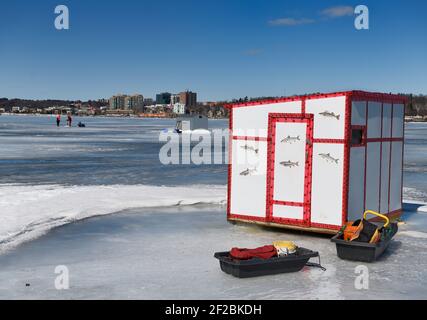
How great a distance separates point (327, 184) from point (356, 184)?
0.75m

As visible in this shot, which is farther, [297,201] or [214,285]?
[297,201]

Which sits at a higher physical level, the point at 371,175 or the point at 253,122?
the point at 253,122

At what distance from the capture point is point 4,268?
9.73 m

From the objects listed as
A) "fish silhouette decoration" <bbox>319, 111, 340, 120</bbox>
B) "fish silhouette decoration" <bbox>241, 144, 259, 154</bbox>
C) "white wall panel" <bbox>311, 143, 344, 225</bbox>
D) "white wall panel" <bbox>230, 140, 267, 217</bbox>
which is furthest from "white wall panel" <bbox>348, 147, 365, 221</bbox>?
"fish silhouette decoration" <bbox>241, 144, 259, 154</bbox>

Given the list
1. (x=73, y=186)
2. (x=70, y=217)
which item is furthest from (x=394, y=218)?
(x=73, y=186)

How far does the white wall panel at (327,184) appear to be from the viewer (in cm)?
1234

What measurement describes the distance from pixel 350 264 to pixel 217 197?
8.59 m

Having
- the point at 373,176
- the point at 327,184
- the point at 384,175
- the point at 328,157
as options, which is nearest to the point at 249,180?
the point at 327,184

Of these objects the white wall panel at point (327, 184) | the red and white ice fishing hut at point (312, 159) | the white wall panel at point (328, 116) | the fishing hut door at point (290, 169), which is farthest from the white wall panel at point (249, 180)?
the white wall panel at point (328, 116)

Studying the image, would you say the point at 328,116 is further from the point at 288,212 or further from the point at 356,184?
the point at 288,212

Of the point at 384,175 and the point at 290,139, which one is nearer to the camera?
the point at 290,139

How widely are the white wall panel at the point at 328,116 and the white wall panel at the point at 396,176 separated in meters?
3.17

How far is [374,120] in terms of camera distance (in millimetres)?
13398

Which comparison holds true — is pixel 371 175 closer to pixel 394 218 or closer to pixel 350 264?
pixel 394 218
